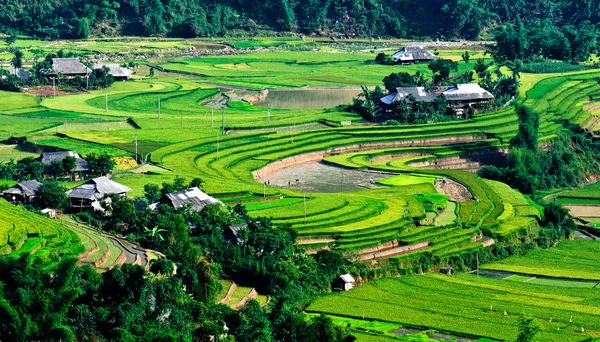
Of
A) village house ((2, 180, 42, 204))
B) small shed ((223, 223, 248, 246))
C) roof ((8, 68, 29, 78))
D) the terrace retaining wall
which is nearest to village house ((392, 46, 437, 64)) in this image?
the terrace retaining wall

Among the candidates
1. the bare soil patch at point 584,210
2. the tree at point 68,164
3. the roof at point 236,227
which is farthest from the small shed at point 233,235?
the bare soil patch at point 584,210

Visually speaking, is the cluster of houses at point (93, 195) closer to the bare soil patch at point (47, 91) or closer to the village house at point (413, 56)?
the bare soil patch at point (47, 91)

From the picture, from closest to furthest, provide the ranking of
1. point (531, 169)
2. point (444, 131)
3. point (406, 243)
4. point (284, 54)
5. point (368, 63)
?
point (406, 243) < point (531, 169) < point (444, 131) < point (368, 63) < point (284, 54)

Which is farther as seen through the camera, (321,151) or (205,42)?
(205,42)

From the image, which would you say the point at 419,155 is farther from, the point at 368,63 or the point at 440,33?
the point at 440,33

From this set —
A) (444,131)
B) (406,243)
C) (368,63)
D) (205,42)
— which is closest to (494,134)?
(444,131)

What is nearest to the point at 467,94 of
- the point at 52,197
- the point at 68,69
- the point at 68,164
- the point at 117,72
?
the point at 117,72
